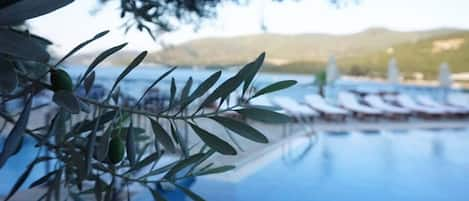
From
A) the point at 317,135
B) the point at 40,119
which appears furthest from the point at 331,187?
the point at 40,119

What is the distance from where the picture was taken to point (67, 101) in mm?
700

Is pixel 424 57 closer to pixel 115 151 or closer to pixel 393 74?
pixel 393 74

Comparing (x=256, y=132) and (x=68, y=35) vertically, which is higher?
(x=68, y=35)

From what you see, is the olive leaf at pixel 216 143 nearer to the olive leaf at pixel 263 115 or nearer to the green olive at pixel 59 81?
the olive leaf at pixel 263 115

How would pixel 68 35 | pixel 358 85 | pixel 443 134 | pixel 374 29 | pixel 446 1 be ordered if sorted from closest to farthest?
pixel 68 35 → pixel 443 134 → pixel 446 1 → pixel 358 85 → pixel 374 29

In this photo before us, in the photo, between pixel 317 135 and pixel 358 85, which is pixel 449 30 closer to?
pixel 358 85

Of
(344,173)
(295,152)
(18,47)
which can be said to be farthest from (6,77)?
(295,152)

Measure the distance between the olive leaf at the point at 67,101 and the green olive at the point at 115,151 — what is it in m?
0.21

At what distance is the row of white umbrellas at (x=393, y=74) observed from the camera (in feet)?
43.0

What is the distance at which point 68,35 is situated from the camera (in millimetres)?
3137

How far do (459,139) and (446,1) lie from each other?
5.79 meters

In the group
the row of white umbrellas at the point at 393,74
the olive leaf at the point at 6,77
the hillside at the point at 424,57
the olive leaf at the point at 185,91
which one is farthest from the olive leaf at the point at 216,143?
the hillside at the point at 424,57

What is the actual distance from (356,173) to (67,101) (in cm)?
530

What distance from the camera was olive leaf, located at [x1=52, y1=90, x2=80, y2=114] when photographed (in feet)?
2.28
